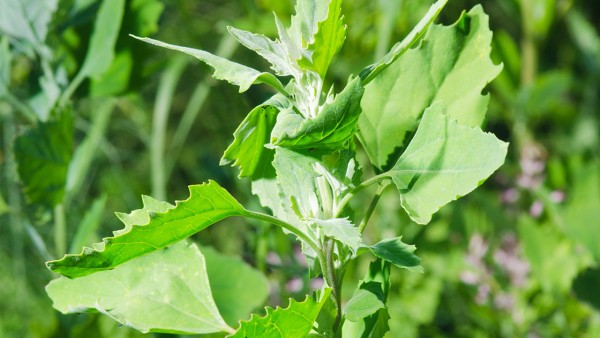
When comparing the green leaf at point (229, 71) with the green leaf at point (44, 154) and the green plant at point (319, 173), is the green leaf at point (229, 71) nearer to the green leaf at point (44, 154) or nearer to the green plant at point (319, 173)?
the green plant at point (319, 173)

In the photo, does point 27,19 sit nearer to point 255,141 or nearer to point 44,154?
point 44,154

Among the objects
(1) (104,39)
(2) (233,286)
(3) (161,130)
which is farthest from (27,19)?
(3) (161,130)

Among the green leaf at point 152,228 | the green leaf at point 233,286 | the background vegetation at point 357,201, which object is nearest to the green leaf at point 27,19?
the background vegetation at point 357,201

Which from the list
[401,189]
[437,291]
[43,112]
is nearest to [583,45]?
[437,291]

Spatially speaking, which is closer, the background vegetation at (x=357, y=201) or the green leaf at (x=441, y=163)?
the green leaf at (x=441, y=163)

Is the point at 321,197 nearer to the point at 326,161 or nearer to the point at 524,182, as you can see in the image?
the point at 326,161
